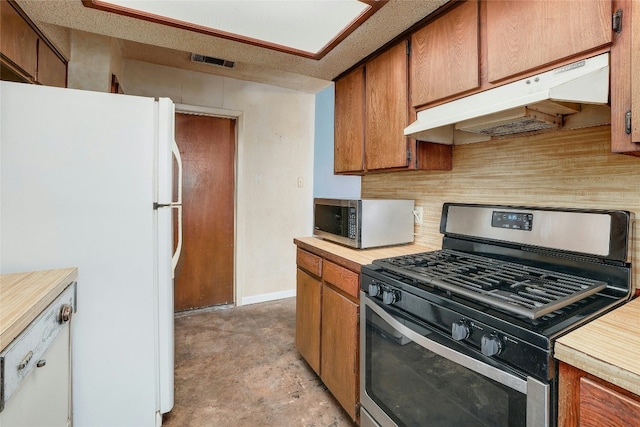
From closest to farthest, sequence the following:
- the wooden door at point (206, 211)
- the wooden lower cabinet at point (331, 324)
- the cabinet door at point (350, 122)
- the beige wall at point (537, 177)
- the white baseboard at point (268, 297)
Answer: the beige wall at point (537, 177) → the wooden lower cabinet at point (331, 324) → the cabinet door at point (350, 122) → the wooden door at point (206, 211) → the white baseboard at point (268, 297)

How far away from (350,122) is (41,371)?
1.93 metres

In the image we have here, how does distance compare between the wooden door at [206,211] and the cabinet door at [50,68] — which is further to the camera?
the wooden door at [206,211]

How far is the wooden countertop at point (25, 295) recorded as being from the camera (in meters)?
0.86

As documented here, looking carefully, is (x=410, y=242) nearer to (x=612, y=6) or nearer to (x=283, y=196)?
(x=612, y=6)

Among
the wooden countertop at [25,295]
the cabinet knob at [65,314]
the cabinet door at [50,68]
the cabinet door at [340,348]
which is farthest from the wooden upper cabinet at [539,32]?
the cabinet door at [50,68]

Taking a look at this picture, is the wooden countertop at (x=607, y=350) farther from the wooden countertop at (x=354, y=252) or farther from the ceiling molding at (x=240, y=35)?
the ceiling molding at (x=240, y=35)

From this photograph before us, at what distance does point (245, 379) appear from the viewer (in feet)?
6.84

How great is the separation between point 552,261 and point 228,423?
1.71m

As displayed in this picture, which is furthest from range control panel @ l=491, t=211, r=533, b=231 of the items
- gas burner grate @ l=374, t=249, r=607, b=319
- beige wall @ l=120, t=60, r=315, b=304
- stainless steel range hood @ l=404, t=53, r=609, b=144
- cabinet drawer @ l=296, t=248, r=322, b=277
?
beige wall @ l=120, t=60, r=315, b=304

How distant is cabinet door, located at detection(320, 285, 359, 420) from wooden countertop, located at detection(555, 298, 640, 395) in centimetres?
89

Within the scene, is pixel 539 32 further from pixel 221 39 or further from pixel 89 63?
pixel 89 63

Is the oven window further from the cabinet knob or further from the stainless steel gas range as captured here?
the cabinet knob

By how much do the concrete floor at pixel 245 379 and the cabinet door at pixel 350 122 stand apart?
55.5 inches

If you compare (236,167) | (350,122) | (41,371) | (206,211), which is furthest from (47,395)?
(236,167)
